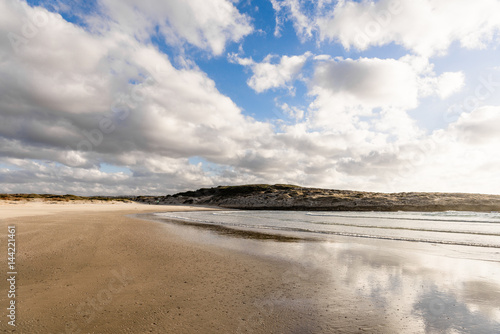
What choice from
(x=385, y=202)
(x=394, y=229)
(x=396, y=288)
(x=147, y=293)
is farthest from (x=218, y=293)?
(x=385, y=202)

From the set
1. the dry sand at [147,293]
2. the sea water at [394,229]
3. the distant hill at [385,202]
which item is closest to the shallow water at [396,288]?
the dry sand at [147,293]

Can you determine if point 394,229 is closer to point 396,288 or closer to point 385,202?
point 396,288

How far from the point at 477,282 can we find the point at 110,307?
11973 millimetres

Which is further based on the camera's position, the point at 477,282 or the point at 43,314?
the point at 477,282

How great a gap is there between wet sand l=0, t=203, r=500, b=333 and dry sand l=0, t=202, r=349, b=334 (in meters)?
0.03

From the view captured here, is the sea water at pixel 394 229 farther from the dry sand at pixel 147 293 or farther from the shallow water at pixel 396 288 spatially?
the dry sand at pixel 147 293

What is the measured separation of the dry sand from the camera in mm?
5039

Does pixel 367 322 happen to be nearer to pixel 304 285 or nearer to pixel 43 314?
pixel 304 285

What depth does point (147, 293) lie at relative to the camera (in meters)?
6.72

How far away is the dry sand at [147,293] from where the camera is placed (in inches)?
198

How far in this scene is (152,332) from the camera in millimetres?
4754

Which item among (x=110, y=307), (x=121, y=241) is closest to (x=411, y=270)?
(x=110, y=307)

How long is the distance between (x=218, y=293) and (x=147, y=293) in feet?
6.74

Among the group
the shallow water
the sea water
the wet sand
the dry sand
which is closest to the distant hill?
the sea water
